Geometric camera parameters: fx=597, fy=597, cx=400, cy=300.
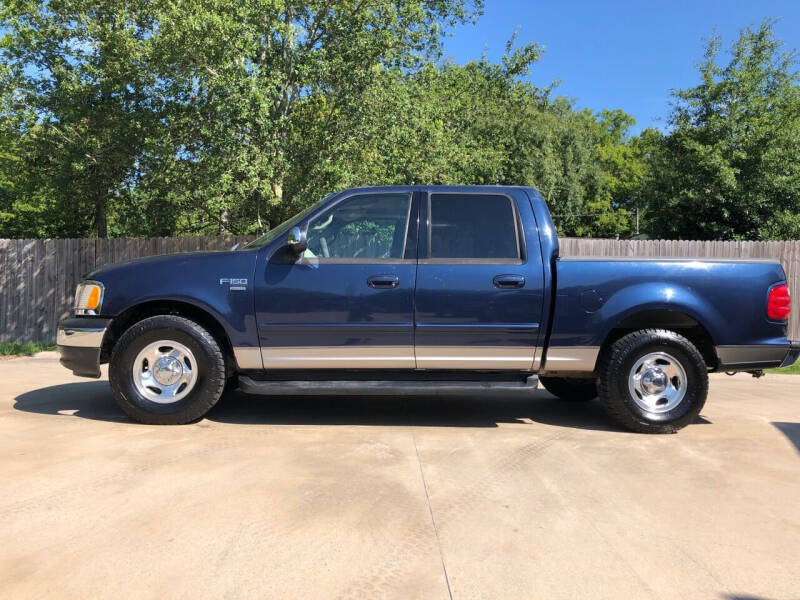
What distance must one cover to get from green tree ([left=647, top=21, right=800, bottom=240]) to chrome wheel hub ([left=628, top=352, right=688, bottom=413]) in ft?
49.5

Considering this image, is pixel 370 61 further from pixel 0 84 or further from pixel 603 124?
pixel 603 124

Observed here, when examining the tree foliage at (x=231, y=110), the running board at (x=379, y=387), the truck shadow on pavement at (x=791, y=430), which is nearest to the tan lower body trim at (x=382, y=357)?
the running board at (x=379, y=387)

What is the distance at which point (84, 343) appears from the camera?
16.1ft

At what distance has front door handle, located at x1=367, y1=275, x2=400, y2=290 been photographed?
4875 mm

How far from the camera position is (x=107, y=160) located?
12.7 meters

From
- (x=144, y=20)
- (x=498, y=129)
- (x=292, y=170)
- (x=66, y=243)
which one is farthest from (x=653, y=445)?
(x=498, y=129)

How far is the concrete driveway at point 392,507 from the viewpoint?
8.43 feet

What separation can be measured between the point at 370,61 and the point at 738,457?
29.2ft

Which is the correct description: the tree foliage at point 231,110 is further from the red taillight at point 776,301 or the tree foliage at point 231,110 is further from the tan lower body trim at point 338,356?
the red taillight at point 776,301

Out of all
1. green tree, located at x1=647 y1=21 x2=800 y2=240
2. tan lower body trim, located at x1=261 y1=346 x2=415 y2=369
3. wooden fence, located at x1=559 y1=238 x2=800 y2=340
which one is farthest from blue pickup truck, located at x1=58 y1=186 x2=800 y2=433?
green tree, located at x1=647 y1=21 x2=800 y2=240

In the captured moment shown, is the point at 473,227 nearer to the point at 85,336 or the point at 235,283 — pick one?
the point at 235,283

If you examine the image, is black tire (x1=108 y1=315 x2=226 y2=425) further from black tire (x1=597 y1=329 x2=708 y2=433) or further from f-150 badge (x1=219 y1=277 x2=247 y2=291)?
black tire (x1=597 y1=329 x2=708 y2=433)

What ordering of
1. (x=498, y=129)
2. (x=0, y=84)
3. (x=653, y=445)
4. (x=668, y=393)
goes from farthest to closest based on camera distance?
1. (x=498, y=129)
2. (x=0, y=84)
3. (x=668, y=393)
4. (x=653, y=445)

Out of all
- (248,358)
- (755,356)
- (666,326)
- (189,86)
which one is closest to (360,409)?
(248,358)
